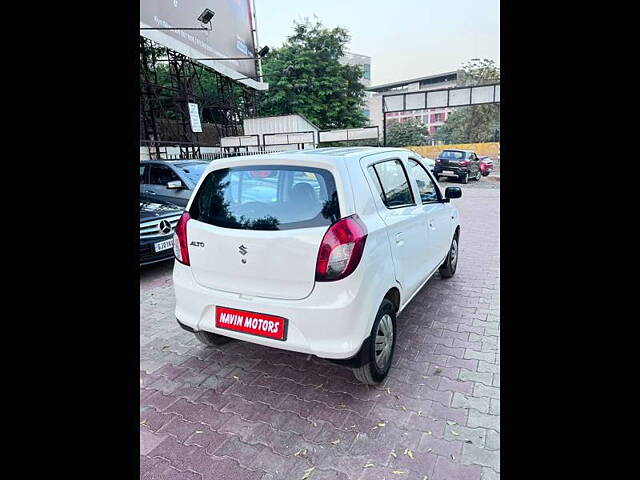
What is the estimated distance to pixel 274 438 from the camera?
2326mm

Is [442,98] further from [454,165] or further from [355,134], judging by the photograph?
[355,134]

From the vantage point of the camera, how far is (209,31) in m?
17.1

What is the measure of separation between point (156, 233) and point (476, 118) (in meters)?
40.2

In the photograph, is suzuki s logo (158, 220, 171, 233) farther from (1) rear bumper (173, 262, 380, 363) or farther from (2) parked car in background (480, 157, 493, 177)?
(2) parked car in background (480, 157, 493, 177)

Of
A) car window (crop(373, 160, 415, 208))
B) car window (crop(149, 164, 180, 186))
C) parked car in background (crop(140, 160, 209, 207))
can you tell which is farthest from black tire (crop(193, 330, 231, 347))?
car window (crop(149, 164, 180, 186))

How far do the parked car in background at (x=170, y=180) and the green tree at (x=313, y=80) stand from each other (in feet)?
79.7

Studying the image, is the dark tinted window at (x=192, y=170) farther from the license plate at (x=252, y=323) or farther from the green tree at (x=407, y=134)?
the green tree at (x=407, y=134)

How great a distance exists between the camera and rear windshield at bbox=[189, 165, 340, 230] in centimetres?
249

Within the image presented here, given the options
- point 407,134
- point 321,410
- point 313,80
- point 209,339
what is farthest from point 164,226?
point 407,134

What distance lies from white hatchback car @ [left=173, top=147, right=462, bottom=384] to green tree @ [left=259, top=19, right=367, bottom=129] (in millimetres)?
28988
